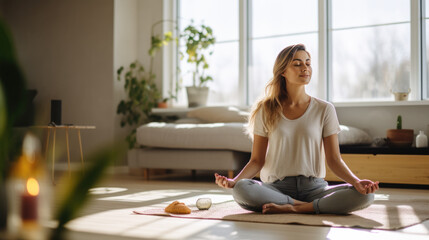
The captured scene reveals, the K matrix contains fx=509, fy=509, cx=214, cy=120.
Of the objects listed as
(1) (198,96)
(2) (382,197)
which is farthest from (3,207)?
(1) (198,96)

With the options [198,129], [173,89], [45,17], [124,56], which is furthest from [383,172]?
[45,17]

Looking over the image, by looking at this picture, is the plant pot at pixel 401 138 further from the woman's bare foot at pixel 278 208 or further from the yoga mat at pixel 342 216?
the woman's bare foot at pixel 278 208

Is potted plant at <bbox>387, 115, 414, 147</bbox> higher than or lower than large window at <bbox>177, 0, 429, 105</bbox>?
lower

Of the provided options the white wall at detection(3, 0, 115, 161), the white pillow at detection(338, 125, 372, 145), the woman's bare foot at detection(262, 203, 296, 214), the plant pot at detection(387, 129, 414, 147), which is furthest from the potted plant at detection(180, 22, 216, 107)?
the woman's bare foot at detection(262, 203, 296, 214)

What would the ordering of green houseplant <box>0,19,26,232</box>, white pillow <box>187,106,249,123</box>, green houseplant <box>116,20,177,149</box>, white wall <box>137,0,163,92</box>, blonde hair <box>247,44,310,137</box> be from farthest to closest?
white wall <box>137,0,163,92</box> < green houseplant <box>116,20,177,149</box> < white pillow <box>187,106,249,123</box> < blonde hair <box>247,44,310,137</box> < green houseplant <box>0,19,26,232</box>

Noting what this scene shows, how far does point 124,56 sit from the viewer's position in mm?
6117

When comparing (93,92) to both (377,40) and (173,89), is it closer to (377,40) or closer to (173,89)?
(173,89)

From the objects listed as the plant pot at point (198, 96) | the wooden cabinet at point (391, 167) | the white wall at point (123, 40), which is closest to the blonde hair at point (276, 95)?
the wooden cabinet at point (391, 167)

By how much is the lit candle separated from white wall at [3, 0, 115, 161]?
→ 5.53 meters

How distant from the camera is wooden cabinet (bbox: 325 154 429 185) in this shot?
13.0 ft

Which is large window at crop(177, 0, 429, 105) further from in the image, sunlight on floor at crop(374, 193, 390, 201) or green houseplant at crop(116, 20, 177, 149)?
sunlight on floor at crop(374, 193, 390, 201)

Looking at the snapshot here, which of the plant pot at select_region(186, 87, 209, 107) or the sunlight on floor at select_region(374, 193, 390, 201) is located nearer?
the sunlight on floor at select_region(374, 193, 390, 201)

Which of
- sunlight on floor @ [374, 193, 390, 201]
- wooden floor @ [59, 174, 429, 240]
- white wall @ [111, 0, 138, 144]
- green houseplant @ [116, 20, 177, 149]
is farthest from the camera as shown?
white wall @ [111, 0, 138, 144]

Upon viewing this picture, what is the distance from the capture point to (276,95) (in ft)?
8.77
